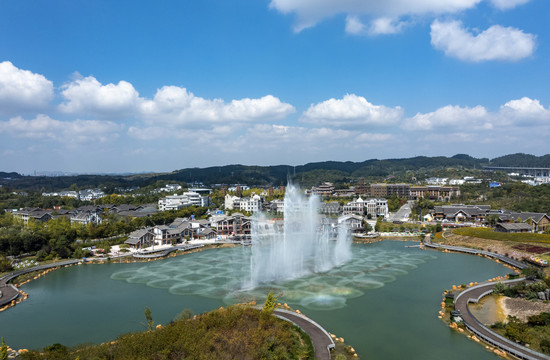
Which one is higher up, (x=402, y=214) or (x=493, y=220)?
(x=493, y=220)

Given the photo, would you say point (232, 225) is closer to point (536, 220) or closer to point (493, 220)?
point (493, 220)

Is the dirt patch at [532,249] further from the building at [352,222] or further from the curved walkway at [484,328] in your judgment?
the building at [352,222]

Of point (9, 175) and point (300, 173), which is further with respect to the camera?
point (9, 175)

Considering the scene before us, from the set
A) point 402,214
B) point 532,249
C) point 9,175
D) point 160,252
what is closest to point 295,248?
point 160,252

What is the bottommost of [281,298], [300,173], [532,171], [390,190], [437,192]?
[281,298]

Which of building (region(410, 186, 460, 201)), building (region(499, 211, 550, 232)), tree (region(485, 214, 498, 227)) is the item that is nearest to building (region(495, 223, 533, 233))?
building (region(499, 211, 550, 232))

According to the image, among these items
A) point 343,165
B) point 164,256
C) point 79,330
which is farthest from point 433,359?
point 343,165

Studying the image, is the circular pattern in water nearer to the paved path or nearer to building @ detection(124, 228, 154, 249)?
the paved path
